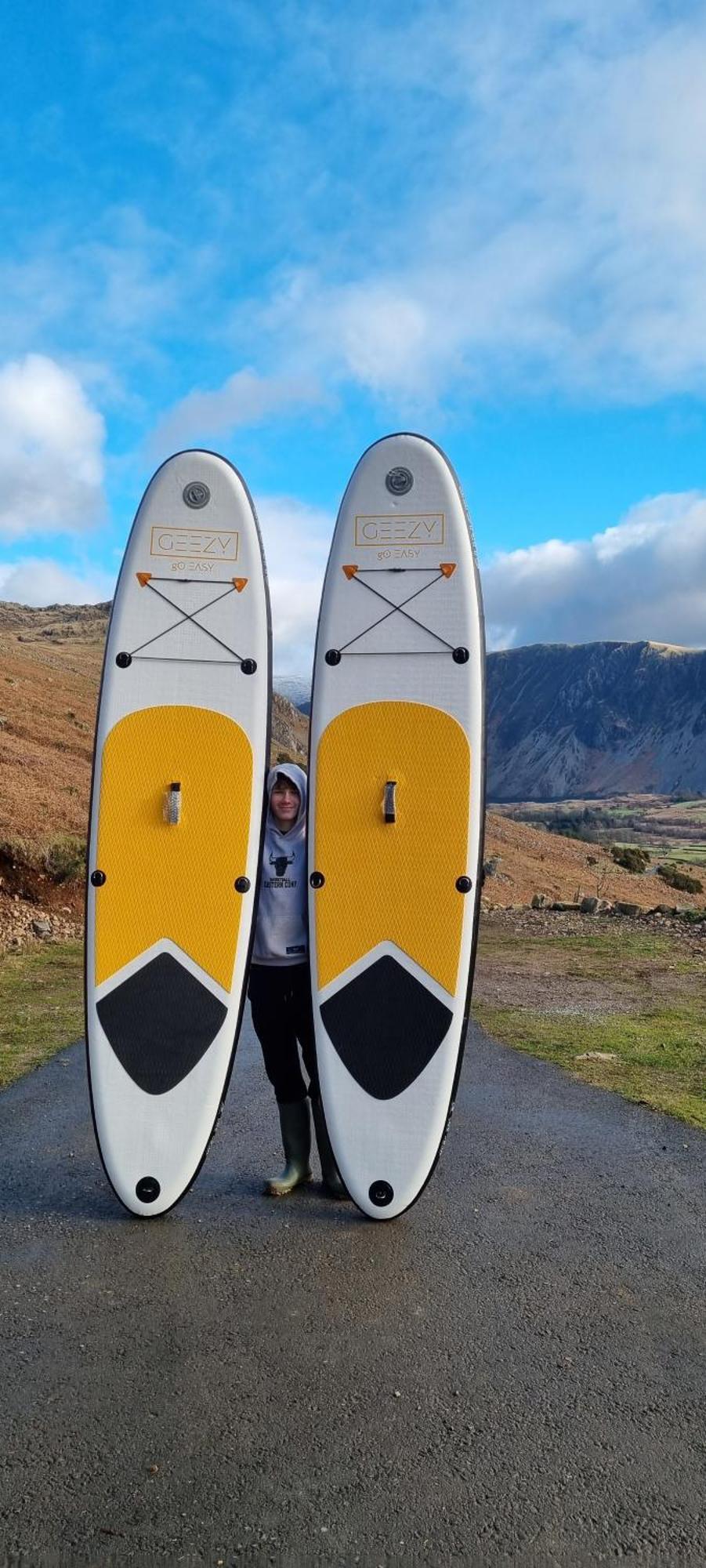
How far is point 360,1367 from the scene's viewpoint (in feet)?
10.9

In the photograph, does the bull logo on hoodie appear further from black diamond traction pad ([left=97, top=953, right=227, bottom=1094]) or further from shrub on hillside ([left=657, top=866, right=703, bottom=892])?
shrub on hillside ([left=657, top=866, right=703, bottom=892])

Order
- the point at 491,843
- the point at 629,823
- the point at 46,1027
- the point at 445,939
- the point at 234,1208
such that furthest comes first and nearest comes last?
the point at 629,823, the point at 491,843, the point at 46,1027, the point at 445,939, the point at 234,1208

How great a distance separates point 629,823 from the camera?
95.8m

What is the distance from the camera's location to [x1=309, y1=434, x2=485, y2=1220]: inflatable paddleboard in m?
4.74

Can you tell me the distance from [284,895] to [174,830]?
2.05ft

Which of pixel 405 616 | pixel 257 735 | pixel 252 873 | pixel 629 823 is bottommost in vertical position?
pixel 629 823

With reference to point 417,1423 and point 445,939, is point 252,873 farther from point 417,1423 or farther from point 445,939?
point 417,1423

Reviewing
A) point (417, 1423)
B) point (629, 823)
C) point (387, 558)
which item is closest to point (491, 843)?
point (387, 558)

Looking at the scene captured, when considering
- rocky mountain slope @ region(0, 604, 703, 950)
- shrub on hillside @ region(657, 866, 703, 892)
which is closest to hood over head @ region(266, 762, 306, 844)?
rocky mountain slope @ region(0, 604, 703, 950)

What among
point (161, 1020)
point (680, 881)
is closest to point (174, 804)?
point (161, 1020)

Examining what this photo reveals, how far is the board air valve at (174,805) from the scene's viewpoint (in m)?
4.95

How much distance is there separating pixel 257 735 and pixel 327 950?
1.12 m

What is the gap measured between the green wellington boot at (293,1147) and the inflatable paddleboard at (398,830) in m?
0.13

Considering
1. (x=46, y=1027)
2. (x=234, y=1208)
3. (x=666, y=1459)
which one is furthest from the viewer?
(x=46, y=1027)
